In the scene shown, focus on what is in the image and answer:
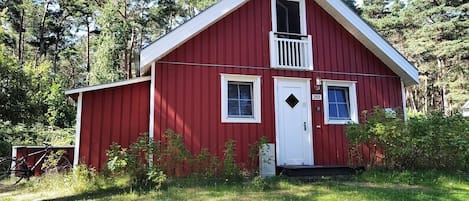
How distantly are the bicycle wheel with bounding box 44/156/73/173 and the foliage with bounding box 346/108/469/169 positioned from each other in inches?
236

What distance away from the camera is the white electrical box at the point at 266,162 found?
7.44 meters

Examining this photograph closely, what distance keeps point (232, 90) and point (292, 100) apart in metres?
1.43

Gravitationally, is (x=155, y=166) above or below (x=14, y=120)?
below

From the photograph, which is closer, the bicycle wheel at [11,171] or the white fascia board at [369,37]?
the bicycle wheel at [11,171]

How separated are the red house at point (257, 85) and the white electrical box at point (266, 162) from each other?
0.47m

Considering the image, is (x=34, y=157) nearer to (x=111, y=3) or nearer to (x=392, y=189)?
(x=392, y=189)

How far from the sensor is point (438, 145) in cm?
709

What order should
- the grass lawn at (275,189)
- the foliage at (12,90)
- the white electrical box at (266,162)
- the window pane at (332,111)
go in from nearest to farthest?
1. the grass lawn at (275,189)
2. the white electrical box at (266,162)
3. the window pane at (332,111)
4. the foliage at (12,90)

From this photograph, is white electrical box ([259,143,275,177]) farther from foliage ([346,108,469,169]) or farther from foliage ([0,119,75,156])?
foliage ([0,119,75,156])

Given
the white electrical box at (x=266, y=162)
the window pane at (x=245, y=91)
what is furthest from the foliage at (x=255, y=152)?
Result: the window pane at (x=245, y=91)

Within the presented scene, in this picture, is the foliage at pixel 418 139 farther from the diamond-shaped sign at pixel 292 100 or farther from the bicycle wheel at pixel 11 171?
the bicycle wheel at pixel 11 171

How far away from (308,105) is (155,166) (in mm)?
3831

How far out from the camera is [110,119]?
296 inches

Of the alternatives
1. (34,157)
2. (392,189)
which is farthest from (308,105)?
(34,157)
